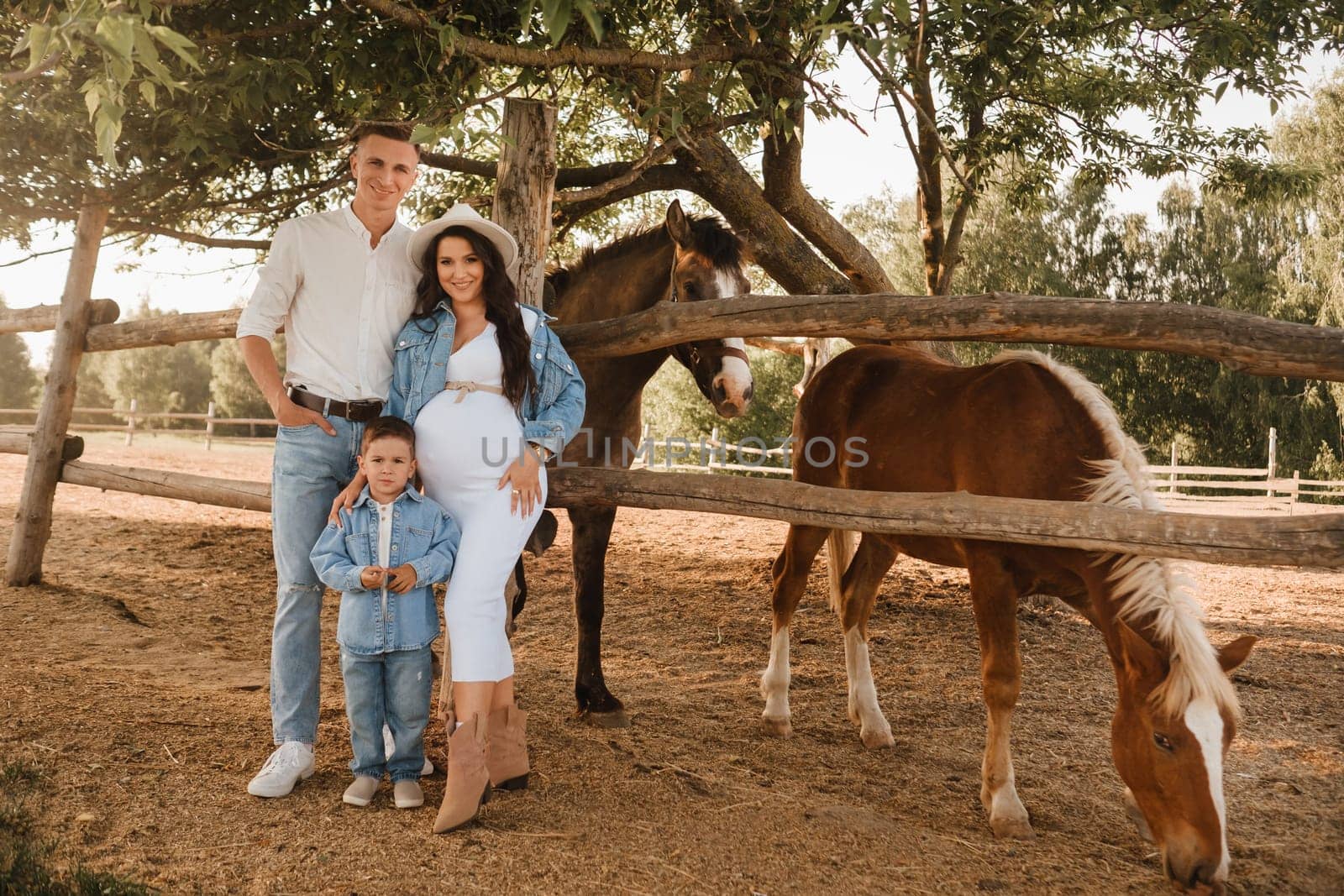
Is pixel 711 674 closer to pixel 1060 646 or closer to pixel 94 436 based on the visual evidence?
pixel 1060 646

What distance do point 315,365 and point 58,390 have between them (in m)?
4.24

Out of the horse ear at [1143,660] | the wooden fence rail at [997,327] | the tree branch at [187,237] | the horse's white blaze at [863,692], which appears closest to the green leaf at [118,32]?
the wooden fence rail at [997,327]

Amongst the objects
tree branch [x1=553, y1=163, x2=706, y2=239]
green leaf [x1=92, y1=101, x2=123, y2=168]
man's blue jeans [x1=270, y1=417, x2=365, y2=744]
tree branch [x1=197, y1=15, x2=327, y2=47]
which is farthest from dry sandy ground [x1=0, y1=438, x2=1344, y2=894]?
tree branch [x1=197, y1=15, x2=327, y2=47]

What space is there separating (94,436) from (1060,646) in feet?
101

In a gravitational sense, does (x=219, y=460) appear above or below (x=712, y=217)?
below

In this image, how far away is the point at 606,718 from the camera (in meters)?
3.85

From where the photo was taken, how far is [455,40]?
3246mm

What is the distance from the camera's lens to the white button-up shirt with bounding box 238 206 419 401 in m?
2.93

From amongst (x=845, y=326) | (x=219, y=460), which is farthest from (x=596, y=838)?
(x=219, y=460)

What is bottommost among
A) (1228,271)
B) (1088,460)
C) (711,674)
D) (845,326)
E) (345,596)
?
(711,674)

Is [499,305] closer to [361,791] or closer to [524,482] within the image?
[524,482]

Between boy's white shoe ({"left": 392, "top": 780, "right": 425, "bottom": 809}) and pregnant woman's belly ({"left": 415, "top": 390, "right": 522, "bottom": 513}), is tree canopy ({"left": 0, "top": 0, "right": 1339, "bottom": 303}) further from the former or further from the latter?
boy's white shoe ({"left": 392, "top": 780, "right": 425, "bottom": 809})

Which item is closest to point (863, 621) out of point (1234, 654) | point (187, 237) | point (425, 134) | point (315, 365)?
point (1234, 654)

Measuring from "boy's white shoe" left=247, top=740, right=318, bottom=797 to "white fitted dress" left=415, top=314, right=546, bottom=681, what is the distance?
2.30 ft
